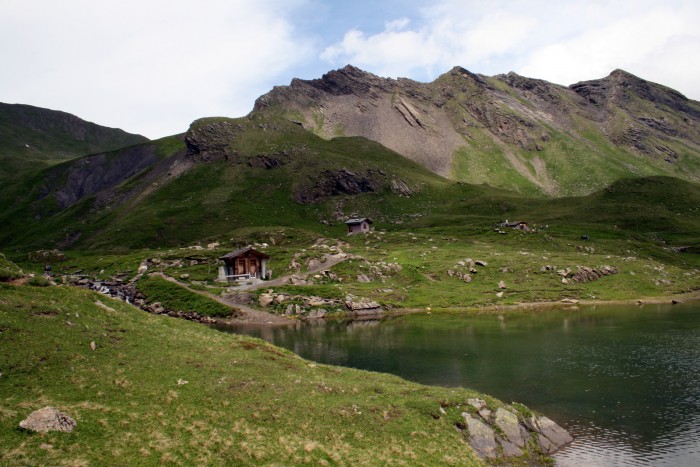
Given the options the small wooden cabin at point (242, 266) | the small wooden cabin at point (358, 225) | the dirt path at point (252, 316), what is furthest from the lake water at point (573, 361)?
the small wooden cabin at point (358, 225)

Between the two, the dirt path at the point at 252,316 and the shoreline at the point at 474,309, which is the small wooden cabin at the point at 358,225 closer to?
the shoreline at the point at 474,309

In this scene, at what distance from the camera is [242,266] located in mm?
121500

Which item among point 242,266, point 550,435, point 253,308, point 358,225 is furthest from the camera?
point 358,225

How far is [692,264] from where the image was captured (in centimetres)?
14525

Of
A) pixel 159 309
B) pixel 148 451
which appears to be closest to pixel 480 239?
pixel 159 309

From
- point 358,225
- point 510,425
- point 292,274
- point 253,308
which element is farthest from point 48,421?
point 358,225

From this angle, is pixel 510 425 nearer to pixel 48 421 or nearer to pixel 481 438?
pixel 481 438

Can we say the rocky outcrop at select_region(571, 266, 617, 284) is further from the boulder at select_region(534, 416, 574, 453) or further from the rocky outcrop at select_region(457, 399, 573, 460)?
the rocky outcrop at select_region(457, 399, 573, 460)

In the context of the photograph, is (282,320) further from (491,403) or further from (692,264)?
(692,264)

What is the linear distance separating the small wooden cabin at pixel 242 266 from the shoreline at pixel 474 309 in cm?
2234

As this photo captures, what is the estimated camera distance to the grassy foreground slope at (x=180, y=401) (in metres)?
24.7

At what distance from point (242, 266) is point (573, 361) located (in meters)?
84.1

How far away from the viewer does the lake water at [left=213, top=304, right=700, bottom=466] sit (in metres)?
36.8

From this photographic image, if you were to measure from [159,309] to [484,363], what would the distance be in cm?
6927
